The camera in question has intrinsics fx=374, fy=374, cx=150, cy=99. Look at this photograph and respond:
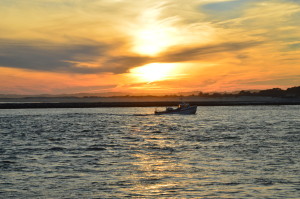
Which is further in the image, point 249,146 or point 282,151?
point 249,146

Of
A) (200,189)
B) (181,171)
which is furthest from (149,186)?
(181,171)

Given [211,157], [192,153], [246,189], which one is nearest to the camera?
[246,189]

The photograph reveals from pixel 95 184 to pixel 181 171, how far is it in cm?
628

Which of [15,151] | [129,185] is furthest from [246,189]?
[15,151]

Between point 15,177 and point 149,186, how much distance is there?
8.77m

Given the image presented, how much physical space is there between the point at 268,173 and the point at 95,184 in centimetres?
1080

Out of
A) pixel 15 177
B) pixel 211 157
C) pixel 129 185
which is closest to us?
pixel 129 185

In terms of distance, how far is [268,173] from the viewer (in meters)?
23.5

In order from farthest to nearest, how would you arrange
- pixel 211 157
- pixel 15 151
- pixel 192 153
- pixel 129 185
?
pixel 15 151 < pixel 192 153 < pixel 211 157 < pixel 129 185

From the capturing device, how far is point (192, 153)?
33.5m

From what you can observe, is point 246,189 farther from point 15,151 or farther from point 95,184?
point 15,151

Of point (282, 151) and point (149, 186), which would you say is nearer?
point (149, 186)

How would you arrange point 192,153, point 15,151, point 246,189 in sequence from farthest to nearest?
point 15,151 → point 192,153 → point 246,189

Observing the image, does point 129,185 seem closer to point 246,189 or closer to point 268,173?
point 246,189
